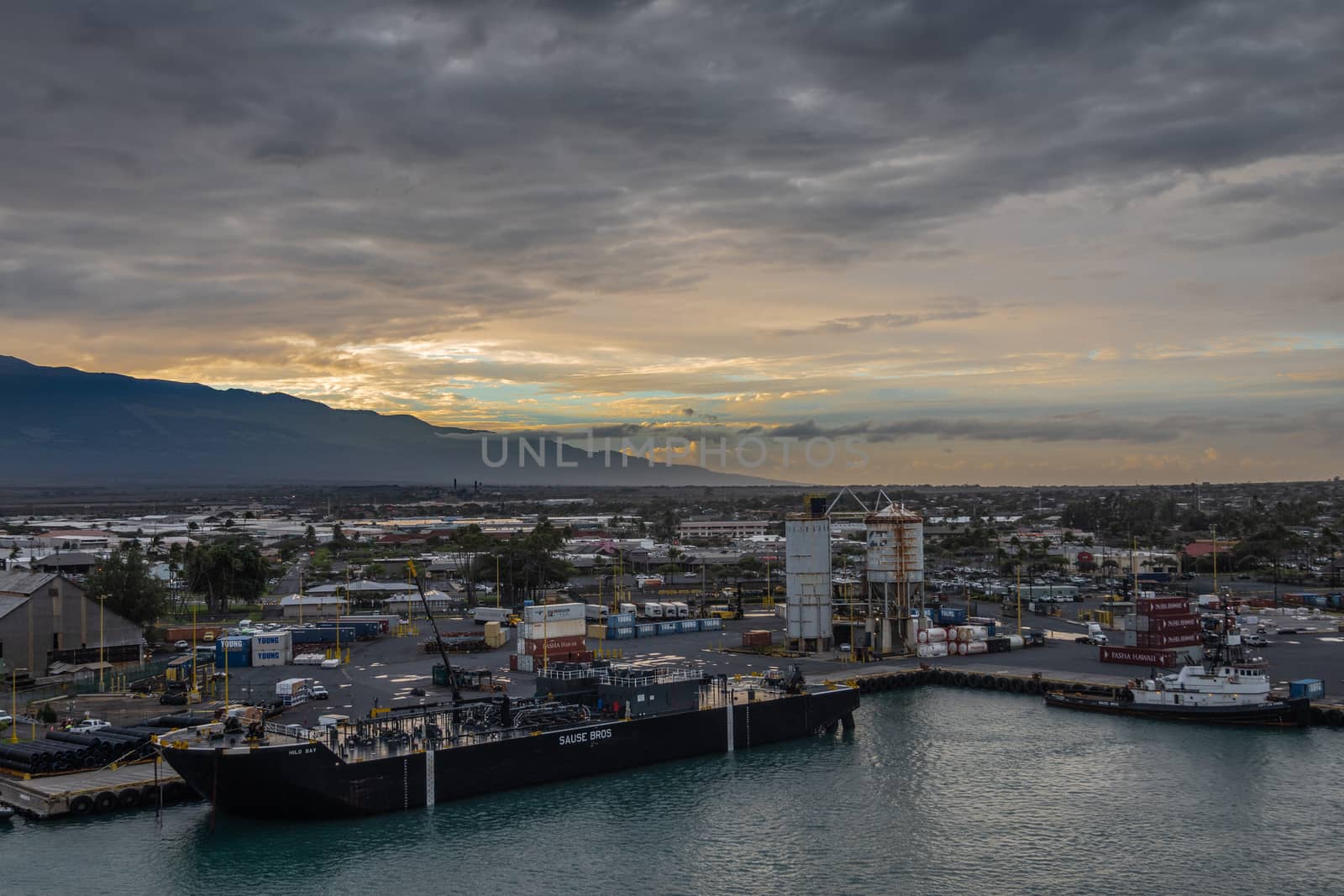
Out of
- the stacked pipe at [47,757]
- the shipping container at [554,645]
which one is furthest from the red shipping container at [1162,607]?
the stacked pipe at [47,757]

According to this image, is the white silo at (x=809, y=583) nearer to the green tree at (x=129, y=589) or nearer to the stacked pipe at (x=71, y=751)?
the stacked pipe at (x=71, y=751)

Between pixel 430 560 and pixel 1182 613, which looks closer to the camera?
pixel 1182 613

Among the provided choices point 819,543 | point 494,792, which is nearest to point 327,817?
point 494,792

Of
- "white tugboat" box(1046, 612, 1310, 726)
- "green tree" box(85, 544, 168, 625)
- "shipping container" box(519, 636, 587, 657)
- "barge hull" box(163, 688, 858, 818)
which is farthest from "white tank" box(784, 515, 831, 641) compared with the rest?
"green tree" box(85, 544, 168, 625)

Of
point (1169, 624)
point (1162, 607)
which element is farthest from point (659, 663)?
point (1169, 624)

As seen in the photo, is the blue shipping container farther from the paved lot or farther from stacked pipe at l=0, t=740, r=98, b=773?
stacked pipe at l=0, t=740, r=98, b=773

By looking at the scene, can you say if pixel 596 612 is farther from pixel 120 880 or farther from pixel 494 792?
pixel 120 880

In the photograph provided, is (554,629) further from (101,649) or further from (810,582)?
(101,649)
